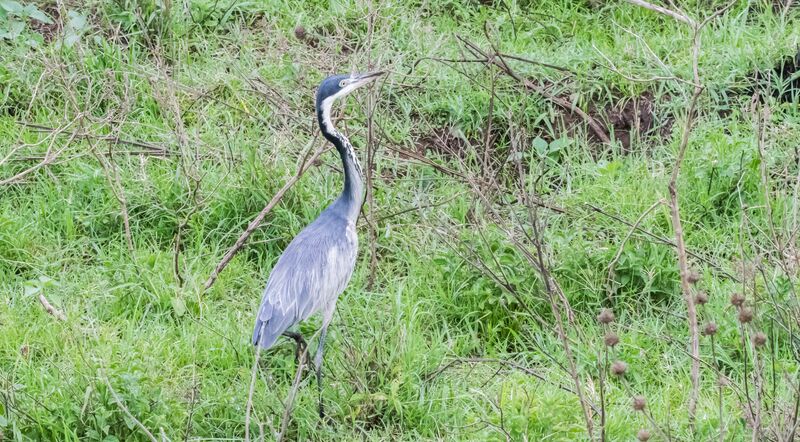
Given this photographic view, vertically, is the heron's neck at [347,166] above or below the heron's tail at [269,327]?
above

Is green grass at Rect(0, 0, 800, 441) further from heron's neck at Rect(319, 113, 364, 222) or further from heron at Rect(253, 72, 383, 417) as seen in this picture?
heron's neck at Rect(319, 113, 364, 222)

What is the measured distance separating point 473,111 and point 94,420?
9.57ft

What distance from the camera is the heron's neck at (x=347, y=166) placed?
5316 mm

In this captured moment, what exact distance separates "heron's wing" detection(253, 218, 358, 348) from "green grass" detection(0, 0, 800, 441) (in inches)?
9.1

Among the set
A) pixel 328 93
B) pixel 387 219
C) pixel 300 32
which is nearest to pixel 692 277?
pixel 328 93

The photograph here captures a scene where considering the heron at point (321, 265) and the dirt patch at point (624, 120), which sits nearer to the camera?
the heron at point (321, 265)

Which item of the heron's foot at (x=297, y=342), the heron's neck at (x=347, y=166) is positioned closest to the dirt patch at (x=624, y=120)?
the heron's neck at (x=347, y=166)

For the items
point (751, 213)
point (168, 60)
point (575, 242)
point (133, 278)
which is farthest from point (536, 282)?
point (168, 60)

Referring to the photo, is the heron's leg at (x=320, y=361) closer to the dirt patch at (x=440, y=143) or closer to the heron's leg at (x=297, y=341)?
the heron's leg at (x=297, y=341)

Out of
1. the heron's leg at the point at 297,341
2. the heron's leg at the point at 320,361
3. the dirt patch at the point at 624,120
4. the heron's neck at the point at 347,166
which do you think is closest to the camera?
the heron's leg at the point at 320,361

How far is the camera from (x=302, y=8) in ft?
24.4

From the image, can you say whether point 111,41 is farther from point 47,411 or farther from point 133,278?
point 47,411

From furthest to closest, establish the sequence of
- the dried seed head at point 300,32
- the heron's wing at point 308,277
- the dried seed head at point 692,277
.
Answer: the dried seed head at point 300,32 < the heron's wing at point 308,277 < the dried seed head at point 692,277

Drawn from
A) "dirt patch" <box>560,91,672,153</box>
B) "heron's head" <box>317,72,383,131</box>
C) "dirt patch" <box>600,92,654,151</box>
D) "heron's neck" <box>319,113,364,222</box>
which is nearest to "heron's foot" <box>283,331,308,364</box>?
"heron's neck" <box>319,113,364,222</box>
